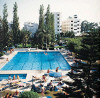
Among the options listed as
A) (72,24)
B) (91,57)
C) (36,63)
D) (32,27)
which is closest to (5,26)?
(36,63)

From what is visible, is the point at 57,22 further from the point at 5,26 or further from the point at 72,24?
the point at 5,26

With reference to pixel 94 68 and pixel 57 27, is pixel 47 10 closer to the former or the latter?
pixel 57 27

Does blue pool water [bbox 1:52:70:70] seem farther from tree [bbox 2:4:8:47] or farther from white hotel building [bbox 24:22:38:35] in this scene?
white hotel building [bbox 24:22:38:35]

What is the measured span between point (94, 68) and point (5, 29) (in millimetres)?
17273

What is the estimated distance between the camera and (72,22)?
43875mm

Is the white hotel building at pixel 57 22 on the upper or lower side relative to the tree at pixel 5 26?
upper

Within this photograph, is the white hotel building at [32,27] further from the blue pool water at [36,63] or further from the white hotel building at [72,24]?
the blue pool water at [36,63]

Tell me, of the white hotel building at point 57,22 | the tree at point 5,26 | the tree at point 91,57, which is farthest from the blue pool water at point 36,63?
the white hotel building at point 57,22

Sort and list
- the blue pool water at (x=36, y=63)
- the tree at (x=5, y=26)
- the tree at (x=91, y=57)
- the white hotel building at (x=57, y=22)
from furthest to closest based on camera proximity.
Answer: the white hotel building at (x=57, y=22), the tree at (x=5, y=26), the blue pool water at (x=36, y=63), the tree at (x=91, y=57)

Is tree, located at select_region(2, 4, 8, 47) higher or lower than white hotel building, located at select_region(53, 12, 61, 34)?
lower

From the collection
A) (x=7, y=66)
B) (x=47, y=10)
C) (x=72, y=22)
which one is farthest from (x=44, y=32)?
(x=72, y=22)

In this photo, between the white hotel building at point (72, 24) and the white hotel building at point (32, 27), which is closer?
the white hotel building at point (32, 27)

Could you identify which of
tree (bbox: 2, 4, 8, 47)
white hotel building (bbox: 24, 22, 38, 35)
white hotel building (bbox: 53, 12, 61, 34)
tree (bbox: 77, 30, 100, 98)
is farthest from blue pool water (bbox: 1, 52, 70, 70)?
white hotel building (bbox: 53, 12, 61, 34)

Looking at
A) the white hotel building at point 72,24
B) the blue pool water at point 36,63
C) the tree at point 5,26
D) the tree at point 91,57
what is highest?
the white hotel building at point 72,24
